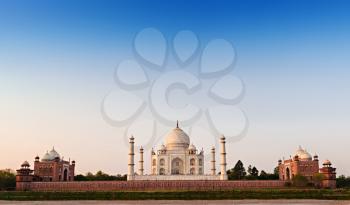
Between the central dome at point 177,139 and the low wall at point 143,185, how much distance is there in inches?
557

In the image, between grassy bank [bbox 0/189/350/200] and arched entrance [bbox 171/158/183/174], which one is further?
arched entrance [bbox 171/158/183/174]

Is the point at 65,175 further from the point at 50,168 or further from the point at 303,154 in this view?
the point at 303,154

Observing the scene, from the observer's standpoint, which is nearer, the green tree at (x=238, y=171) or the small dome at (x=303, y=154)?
the small dome at (x=303, y=154)

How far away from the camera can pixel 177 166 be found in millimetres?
57750

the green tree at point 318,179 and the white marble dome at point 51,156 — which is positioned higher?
the white marble dome at point 51,156

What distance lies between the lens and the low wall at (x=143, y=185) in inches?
1704

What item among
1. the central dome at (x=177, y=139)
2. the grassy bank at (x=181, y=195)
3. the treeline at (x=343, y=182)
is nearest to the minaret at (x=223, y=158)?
the central dome at (x=177, y=139)

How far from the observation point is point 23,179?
147 feet

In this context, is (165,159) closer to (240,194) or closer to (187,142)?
(187,142)

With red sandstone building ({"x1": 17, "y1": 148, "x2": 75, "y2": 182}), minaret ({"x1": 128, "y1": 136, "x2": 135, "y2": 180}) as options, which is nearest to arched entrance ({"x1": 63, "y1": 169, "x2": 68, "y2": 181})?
red sandstone building ({"x1": 17, "y1": 148, "x2": 75, "y2": 182})

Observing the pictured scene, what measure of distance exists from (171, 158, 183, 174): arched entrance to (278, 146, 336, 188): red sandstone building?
47.9 feet

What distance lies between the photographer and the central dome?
58.7 meters

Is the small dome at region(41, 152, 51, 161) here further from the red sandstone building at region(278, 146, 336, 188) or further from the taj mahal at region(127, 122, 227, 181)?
the red sandstone building at region(278, 146, 336, 188)

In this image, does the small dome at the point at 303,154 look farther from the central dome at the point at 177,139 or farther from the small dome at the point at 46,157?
the small dome at the point at 46,157
